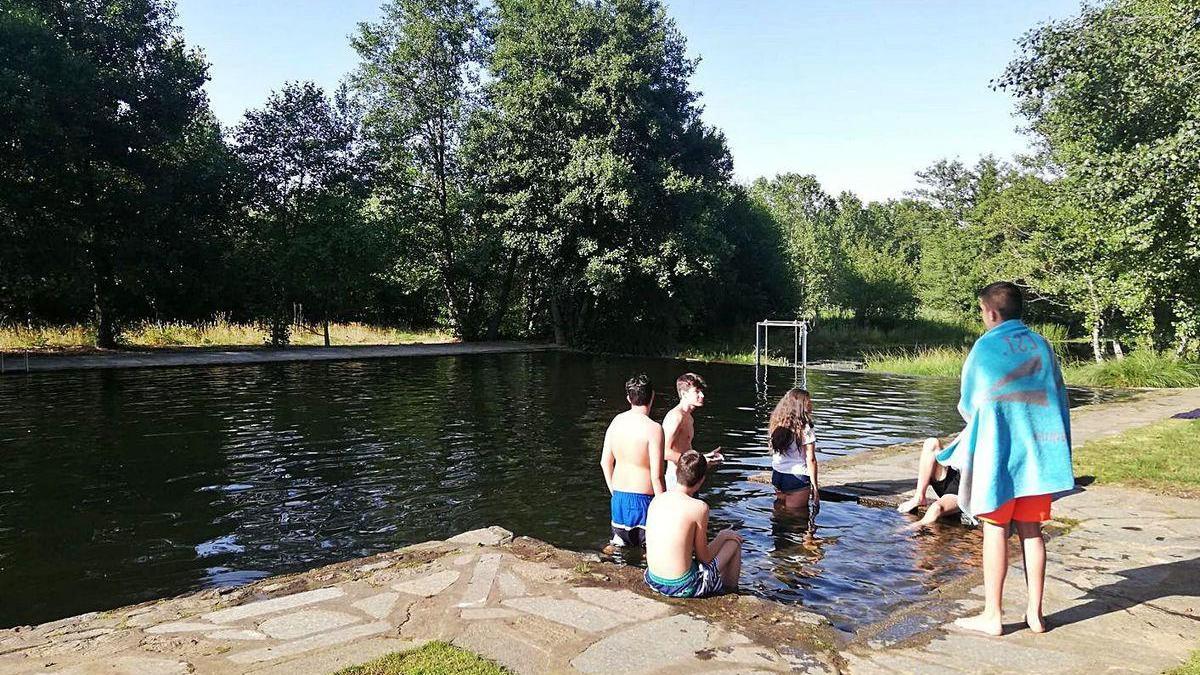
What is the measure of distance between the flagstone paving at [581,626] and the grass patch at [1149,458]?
228 cm

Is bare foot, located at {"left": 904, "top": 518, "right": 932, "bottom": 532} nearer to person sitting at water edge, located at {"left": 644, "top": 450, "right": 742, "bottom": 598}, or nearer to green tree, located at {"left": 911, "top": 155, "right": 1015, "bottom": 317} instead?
person sitting at water edge, located at {"left": 644, "top": 450, "right": 742, "bottom": 598}

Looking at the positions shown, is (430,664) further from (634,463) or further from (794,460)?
(794,460)

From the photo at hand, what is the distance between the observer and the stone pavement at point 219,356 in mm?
21297

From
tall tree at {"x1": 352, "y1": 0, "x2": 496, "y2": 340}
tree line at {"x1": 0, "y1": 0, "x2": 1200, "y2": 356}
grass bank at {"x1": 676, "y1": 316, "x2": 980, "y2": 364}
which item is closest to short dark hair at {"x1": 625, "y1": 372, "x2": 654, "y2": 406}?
tree line at {"x1": 0, "y1": 0, "x2": 1200, "y2": 356}

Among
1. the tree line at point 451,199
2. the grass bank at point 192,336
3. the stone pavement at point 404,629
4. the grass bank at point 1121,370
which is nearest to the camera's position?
the stone pavement at point 404,629

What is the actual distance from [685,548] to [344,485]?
5684mm

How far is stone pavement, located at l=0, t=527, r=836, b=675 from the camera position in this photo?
3541 millimetres

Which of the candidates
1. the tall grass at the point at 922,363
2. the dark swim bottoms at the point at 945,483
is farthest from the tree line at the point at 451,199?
the dark swim bottoms at the point at 945,483

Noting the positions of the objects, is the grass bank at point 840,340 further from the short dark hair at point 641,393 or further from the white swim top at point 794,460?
the short dark hair at point 641,393

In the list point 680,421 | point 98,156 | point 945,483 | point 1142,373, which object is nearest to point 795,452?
point 945,483

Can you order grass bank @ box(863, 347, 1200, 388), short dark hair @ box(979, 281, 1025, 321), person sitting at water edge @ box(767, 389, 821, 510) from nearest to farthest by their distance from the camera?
short dark hair @ box(979, 281, 1025, 321) < person sitting at water edge @ box(767, 389, 821, 510) < grass bank @ box(863, 347, 1200, 388)

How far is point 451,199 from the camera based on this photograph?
34.6 metres

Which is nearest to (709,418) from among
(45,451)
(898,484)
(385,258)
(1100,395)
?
(898,484)

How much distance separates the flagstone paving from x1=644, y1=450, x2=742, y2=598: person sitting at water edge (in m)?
0.13
